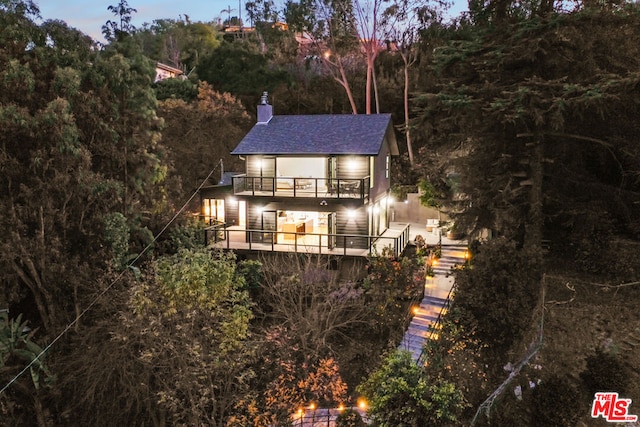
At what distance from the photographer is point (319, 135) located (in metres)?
20.9

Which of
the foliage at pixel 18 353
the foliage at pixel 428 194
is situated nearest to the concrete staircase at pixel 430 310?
the foliage at pixel 428 194

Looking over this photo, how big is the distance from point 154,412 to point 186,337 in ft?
11.1

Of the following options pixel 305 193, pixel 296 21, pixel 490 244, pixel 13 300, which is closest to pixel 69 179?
pixel 13 300

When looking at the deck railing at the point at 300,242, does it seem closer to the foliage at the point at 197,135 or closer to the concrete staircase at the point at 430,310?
the concrete staircase at the point at 430,310

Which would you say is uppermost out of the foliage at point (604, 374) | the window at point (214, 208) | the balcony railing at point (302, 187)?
the balcony railing at point (302, 187)

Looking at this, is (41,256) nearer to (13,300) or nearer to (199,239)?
(13,300)

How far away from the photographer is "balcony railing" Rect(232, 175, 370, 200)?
1914cm

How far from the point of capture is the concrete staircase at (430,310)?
45.6ft

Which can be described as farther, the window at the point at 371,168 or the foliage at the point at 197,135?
the foliage at the point at 197,135

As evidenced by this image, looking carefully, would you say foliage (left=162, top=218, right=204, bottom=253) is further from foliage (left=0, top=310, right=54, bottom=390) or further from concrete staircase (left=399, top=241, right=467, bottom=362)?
concrete staircase (left=399, top=241, right=467, bottom=362)

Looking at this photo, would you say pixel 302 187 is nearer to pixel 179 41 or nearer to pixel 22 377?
pixel 22 377

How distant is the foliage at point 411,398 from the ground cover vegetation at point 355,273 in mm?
46

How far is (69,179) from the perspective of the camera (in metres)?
13.8

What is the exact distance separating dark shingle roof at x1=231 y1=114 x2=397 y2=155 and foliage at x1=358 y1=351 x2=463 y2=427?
37.3 feet
